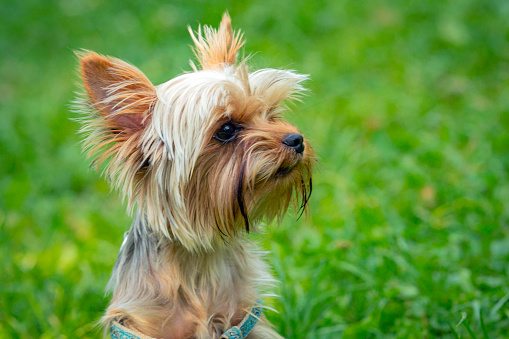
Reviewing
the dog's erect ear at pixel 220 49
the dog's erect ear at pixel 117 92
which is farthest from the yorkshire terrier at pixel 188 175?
the dog's erect ear at pixel 220 49

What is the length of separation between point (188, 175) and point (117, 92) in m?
0.49

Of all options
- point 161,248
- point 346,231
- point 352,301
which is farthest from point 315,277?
point 161,248

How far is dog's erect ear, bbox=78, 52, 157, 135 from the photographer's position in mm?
2164

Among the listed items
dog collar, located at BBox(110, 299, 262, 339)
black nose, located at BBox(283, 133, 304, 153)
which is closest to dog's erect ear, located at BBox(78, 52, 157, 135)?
black nose, located at BBox(283, 133, 304, 153)

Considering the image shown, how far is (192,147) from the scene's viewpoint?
2197 millimetres

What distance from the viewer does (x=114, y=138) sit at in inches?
87.8

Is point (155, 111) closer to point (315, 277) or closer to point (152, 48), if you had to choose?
point (315, 277)

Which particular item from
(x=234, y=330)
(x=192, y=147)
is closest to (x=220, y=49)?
(x=192, y=147)

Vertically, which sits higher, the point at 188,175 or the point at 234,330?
the point at 188,175

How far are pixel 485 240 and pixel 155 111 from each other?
7.98 ft

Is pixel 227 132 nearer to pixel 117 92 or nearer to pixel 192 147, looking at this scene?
pixel 192 147

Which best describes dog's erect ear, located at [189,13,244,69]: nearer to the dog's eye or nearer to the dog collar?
the dog's eye

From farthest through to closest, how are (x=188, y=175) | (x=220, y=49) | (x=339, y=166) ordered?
(x=339, y=166)
(x=220, y=49)
(x=188, y=175)

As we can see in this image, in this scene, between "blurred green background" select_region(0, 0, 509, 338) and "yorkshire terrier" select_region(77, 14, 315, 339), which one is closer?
"yorkshire terrier" select_region(77, 14, 315, 339)
